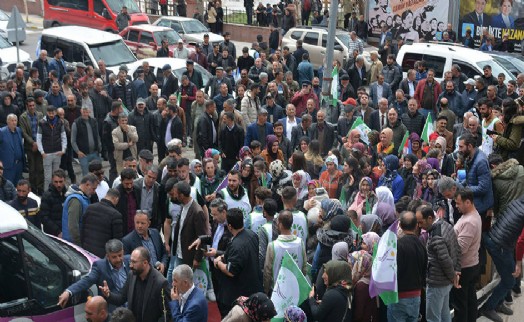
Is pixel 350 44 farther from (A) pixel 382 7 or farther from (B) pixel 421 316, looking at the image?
(B) pixel 421 316

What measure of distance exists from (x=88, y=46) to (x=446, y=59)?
8867 millimetres

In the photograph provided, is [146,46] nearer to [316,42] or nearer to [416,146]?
[316,42]

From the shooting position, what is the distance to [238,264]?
26.7ft

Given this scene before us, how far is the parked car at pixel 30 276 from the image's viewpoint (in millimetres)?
7473

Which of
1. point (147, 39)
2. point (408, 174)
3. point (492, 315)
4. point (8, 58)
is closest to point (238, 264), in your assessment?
point (492, 315)

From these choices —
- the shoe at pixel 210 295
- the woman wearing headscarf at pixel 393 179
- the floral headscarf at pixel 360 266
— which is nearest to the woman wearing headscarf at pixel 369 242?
the floral headscarf at pixel 360 266

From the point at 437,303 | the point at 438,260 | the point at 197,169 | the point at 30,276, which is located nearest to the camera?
the point at 30,276

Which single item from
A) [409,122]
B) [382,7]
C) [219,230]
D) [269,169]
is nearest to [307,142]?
[269,169]

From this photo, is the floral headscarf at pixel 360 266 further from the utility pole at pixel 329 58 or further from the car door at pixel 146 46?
the car door at pixel 146 46

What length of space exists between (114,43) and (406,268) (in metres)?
15.0

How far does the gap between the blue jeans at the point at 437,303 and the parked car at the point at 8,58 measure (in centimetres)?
1303

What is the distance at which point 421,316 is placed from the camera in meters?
9.30

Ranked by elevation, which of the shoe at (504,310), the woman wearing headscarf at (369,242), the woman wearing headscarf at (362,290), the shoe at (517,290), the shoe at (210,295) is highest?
the woman wearing headscarf at (369,242)

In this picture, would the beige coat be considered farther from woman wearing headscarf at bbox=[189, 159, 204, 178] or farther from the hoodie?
the hoodie
